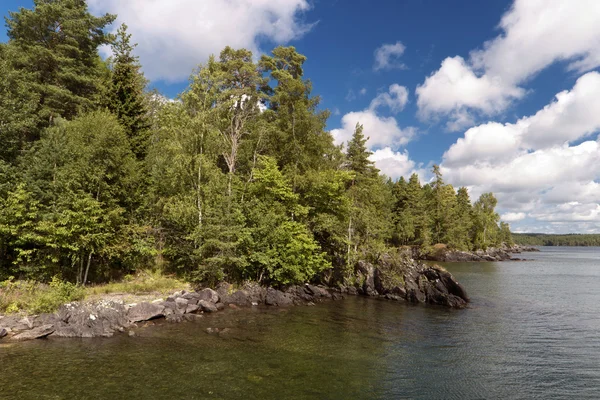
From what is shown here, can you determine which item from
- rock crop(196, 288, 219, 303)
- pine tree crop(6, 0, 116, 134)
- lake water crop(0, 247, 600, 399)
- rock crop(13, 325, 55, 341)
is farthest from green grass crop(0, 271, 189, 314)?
pine tree crop(6, 0, 116, 134)

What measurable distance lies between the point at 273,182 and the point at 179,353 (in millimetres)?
19885

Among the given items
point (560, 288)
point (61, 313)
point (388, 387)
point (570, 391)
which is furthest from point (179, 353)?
point (560, 288)

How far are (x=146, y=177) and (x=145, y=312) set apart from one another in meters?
14.8

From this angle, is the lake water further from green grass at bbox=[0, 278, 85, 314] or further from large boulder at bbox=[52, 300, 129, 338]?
green grass at bbox=[0, 278, 85, 314]

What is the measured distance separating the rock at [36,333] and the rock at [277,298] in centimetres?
1621

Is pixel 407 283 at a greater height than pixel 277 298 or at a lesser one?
greater

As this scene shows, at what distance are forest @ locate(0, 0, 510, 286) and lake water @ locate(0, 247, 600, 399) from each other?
8409mm

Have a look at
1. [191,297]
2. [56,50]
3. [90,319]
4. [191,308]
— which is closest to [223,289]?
[191,297]

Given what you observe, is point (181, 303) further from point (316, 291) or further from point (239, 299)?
point (316, 291)

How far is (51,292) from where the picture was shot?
2127cm

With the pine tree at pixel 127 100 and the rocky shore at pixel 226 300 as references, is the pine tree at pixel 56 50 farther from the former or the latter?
the rocky shore at pixel 226 300

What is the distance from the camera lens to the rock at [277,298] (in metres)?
30.0

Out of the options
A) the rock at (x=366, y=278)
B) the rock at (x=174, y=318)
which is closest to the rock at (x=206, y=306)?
the rock at (x=174, y=318)

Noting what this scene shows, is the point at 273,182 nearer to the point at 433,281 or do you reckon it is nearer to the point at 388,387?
the point at 433,281
